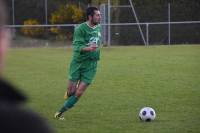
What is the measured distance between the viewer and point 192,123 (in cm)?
933

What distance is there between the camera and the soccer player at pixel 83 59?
389 inches

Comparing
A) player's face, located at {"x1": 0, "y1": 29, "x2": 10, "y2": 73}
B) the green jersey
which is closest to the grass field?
the green jersey

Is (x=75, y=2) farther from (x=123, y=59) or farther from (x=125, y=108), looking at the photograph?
(x=125, y=108)

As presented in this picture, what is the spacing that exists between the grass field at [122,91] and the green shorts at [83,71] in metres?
0.63

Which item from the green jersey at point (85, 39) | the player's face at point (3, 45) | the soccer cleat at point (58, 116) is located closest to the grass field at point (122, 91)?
the soccer cleat at point (58, 116)

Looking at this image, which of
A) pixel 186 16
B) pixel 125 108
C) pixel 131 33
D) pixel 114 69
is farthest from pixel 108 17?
pixel 125 108

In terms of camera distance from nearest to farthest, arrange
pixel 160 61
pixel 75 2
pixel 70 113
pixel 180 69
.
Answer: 1. pixel 70 113
2. pixel 180 69
3. pixel 160 61
4. pixel 75 2

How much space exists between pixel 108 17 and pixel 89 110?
70.8 ft

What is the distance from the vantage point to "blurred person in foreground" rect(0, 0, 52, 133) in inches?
60.6

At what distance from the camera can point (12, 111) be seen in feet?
5.08

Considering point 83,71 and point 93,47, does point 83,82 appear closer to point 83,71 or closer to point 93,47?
point 83,71

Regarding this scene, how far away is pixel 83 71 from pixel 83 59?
198 mm

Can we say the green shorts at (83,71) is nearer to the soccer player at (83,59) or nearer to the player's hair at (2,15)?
the soccer player at (83,59)

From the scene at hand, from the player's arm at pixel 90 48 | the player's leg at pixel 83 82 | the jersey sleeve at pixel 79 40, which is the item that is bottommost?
the player's leg at pixel 83 82
